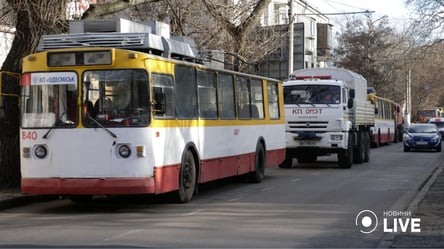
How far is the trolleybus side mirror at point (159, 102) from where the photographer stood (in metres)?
12.7

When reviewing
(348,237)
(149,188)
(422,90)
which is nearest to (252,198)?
(149,188)

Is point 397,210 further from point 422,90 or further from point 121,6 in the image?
point 422,90

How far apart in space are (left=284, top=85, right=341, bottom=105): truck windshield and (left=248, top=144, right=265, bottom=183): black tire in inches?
210

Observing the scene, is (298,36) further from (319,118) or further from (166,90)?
(166,90)

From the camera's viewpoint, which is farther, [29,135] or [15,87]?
[15,87]

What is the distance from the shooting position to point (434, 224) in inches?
420

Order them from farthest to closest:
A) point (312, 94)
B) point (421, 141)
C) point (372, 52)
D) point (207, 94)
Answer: point (372, 52) < point (421, 141) < point (312, 94) < point (207, 94)

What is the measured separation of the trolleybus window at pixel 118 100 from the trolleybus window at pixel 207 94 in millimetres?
2459

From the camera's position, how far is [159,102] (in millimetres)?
12742

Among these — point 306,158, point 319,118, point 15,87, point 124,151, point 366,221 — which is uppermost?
point 15,87

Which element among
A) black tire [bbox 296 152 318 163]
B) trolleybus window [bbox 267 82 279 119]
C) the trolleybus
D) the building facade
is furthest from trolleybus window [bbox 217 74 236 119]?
the trolleybus

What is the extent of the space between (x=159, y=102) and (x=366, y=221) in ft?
13.5

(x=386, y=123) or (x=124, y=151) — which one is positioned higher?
(x=386, y=123)

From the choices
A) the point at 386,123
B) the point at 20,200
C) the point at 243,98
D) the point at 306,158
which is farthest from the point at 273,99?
the point at 386,123
